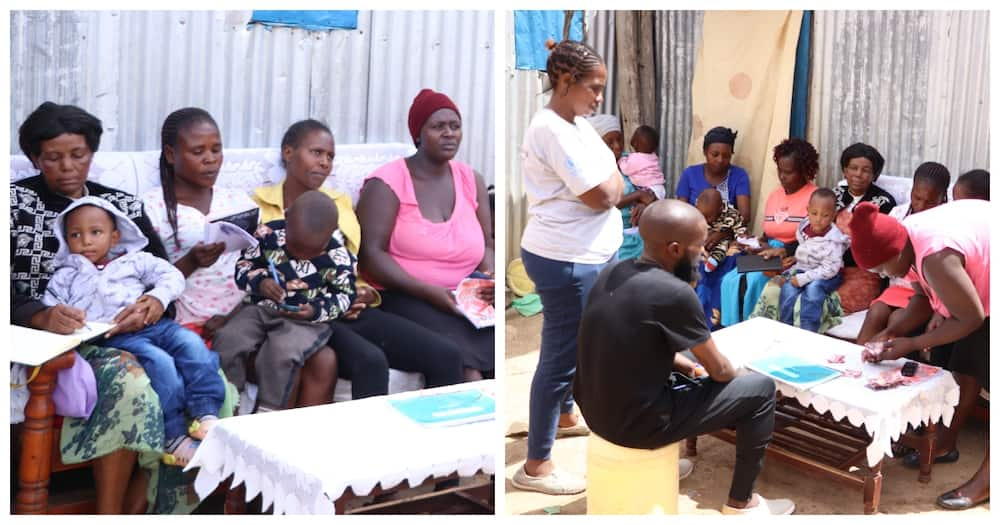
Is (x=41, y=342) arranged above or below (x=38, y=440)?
above

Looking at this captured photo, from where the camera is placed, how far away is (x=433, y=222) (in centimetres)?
426

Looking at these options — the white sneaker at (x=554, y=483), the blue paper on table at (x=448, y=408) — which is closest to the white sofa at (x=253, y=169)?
the blue paper on table at (x=448, y=408)

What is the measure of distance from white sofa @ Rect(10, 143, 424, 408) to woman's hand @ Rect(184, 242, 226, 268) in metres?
0.25

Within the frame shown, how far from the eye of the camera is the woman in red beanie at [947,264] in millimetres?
3619

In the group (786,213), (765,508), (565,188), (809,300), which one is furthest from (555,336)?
(786,213)

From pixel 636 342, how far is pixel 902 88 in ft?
9.89

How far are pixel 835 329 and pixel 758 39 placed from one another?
197cm

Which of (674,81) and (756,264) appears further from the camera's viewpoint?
(674,81)

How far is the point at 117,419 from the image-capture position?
3.62 meters

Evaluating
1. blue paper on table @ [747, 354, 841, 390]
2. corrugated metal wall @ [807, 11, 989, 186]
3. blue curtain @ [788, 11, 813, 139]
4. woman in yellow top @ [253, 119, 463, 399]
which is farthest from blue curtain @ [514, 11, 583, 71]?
blue paper on table @ [747, 354, 841, 390]

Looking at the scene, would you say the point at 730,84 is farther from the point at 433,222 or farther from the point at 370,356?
the point at 370,356

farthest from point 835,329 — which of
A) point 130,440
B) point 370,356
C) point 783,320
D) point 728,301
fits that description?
point 130,440

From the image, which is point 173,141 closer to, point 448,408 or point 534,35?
point 448,408

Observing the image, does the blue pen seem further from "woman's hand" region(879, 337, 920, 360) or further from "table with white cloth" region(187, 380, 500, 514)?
"woman's hand" region(879, 337, 920, 360)
